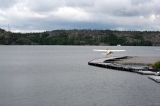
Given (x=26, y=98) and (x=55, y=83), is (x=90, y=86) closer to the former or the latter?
(x=55, y=83)

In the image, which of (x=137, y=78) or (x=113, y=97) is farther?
(x=137, y=78)

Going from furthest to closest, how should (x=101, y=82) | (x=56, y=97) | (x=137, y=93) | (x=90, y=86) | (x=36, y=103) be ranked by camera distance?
(x=101, y=82) < (x=90, y=86) < (x=137, y=93) < (x=56, y=97) < (x=36, y=103)

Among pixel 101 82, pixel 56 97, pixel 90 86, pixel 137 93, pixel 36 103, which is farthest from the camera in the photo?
pixel 101 82

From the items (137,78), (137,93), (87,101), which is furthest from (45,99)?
(137,78)

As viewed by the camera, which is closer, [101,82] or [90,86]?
[90,86]

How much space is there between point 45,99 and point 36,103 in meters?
2.34

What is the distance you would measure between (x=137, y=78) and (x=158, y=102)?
19.9m

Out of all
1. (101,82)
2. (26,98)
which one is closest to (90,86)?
(101,82)

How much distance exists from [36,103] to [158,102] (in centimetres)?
1125

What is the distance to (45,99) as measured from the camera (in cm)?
4062

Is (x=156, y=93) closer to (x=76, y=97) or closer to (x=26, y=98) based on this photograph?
(x=76, y=97)

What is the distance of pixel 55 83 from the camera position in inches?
2114

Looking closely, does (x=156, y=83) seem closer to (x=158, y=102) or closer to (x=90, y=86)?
(x=90, y=86)

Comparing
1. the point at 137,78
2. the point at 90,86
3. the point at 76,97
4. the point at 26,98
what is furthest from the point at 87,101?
the point at 137,78
